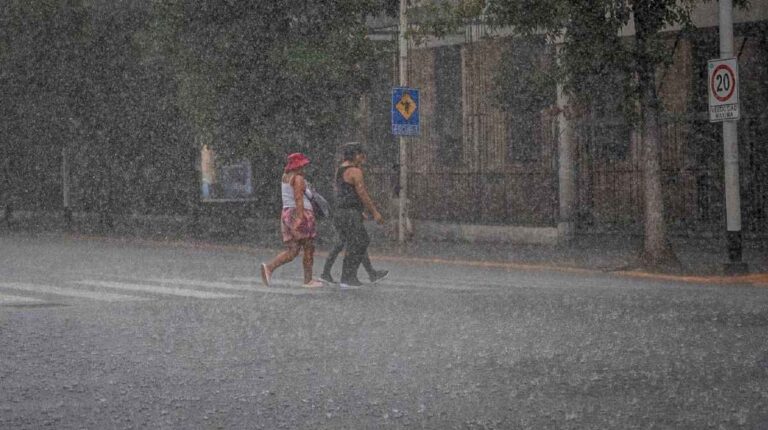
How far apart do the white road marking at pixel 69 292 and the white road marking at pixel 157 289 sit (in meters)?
0.56

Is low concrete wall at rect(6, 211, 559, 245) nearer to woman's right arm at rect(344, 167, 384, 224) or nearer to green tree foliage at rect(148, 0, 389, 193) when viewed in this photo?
green tree foliage at rect(148, 0, 389, 193)

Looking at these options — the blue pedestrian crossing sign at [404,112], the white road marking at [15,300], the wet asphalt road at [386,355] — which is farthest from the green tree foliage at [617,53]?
the white road marking at [15,300]

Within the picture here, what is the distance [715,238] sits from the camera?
2333cm

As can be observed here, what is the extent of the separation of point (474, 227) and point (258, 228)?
7.01 metres

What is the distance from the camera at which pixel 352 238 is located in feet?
55.8

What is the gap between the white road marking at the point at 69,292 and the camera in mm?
15891

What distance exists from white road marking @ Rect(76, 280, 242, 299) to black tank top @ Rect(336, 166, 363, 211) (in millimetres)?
2037

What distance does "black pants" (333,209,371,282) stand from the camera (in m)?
17.0

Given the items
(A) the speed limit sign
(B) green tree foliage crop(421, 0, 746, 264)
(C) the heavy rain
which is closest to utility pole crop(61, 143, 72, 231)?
(C) the heavy rain

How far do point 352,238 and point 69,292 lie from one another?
3.60 meters

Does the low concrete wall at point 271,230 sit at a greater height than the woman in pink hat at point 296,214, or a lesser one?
lesser

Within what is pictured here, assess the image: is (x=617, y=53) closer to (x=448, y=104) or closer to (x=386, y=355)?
(x=386, y=355)

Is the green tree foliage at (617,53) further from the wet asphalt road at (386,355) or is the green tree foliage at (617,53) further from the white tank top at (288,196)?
the white tank top at (288,196)

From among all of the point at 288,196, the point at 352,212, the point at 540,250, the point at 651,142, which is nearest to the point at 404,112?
the point at 540,250
